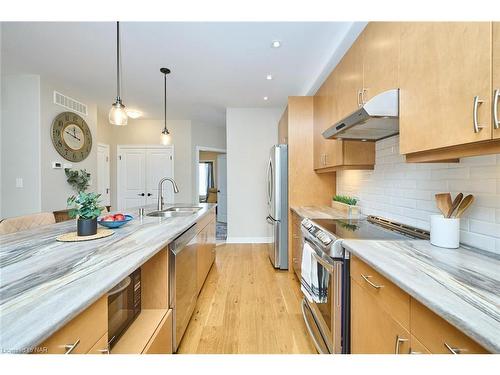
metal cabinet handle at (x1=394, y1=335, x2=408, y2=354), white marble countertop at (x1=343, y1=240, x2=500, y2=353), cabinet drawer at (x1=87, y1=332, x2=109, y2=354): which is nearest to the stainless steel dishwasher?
cabinet drawer at (x1=87, y1=332, x2=109, y2=354)

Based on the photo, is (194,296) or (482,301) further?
(194,296)

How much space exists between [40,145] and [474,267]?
469 centimetres

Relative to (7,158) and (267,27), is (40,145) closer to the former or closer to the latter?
(7,158)

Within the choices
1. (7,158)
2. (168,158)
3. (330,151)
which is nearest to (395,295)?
(330,151)

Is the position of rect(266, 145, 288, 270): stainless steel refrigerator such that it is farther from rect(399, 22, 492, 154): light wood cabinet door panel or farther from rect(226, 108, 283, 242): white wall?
rect(399, 22, 492, 154): light wood cabinet door panel

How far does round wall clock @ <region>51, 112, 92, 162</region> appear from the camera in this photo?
3612 millimetres

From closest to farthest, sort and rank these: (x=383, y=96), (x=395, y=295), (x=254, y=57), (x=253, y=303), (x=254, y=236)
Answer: (x=395, y=295) → (x=383, y=96) → (x=253, y=303) → (x=254, y=57) → (x=254, y=236)

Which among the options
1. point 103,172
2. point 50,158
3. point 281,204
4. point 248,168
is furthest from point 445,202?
point 103,172

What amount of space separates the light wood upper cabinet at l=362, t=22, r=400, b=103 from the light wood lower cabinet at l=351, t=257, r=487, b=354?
44.6 inches

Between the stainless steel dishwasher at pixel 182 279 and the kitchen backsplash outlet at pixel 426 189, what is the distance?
171 cm

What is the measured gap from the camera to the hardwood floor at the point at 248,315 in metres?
1.71

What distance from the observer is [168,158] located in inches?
219

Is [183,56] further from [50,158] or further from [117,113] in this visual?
[50,158]
